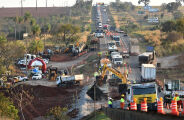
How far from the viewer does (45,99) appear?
3712cm

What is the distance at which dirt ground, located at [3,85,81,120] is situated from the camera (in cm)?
3265

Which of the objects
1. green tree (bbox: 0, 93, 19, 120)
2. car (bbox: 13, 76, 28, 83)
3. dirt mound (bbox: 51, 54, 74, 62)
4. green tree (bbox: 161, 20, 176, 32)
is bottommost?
car (bbox: 13, 76, 28, 83)

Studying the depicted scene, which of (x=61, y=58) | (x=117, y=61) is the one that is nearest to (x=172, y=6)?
(x=61, y=58)

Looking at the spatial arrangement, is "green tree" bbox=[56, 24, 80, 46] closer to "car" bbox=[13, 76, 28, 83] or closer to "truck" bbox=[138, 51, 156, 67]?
"truck" bbox=[138, 51, 156, 67]

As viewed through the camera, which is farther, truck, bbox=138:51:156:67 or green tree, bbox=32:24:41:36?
green tree, bbox=32:24:41:36

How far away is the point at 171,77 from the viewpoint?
45.3m

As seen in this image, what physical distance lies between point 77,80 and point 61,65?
1822 centimetres

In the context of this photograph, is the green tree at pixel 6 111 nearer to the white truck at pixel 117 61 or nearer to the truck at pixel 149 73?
the truck at pixel 149 73

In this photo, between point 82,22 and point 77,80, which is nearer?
point 77,80

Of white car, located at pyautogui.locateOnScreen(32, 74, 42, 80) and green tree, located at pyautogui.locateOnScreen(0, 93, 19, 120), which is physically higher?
green tree, located at pyautogui.locateOnScreen(0, 93, 19, 120)

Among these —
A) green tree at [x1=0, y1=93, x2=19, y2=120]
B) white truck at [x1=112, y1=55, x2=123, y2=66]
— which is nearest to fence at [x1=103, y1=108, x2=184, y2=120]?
green tree at [x1=0, y1=93, x2=19, y2=120]

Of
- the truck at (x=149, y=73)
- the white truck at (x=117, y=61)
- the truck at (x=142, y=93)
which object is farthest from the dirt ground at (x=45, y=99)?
the white truck at (x=117, y=61)

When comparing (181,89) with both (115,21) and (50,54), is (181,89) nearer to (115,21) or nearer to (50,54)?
(50,54)

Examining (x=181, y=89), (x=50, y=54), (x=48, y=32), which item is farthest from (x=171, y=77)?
(x=48, y=32)
